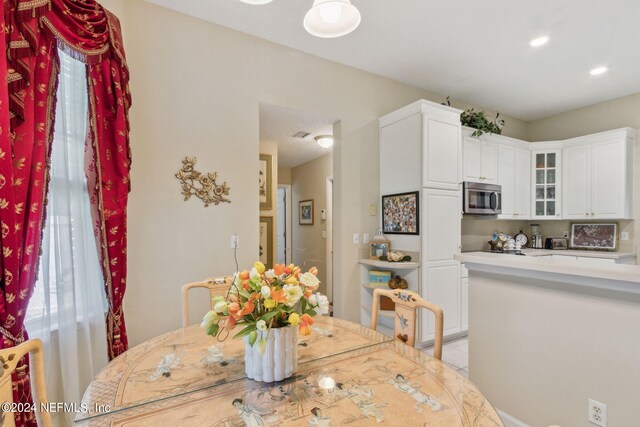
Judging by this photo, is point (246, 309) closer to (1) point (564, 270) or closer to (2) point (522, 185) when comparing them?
(1) point (564, 270)

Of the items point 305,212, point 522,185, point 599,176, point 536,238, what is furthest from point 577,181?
point 305,212

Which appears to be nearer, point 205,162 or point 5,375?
point 5,375

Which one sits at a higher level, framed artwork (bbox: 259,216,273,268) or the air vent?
the air vent

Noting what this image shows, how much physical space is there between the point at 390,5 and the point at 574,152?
3567 millimetres

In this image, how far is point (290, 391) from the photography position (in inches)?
40.1

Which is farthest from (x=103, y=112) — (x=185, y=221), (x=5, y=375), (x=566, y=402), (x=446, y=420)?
(x=566, y=402)

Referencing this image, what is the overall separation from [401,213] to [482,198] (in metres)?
1.29

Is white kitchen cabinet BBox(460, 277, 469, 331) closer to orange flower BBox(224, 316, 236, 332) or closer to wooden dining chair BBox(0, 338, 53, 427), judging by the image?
orange flower BBox(224, 316, 236, 332)

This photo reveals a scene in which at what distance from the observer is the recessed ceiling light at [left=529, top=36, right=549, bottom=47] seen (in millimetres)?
2697

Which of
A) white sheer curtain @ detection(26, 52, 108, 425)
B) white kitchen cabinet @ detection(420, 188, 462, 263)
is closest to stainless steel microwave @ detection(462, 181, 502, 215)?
white kitchen cabinet @ detection(420, 188, 462, 263)

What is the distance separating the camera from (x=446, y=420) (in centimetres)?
87

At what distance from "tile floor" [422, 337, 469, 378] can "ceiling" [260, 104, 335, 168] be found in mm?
2654

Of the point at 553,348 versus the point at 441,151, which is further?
the point at 441,151

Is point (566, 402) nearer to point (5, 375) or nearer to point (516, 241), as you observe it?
point (5, 375)
